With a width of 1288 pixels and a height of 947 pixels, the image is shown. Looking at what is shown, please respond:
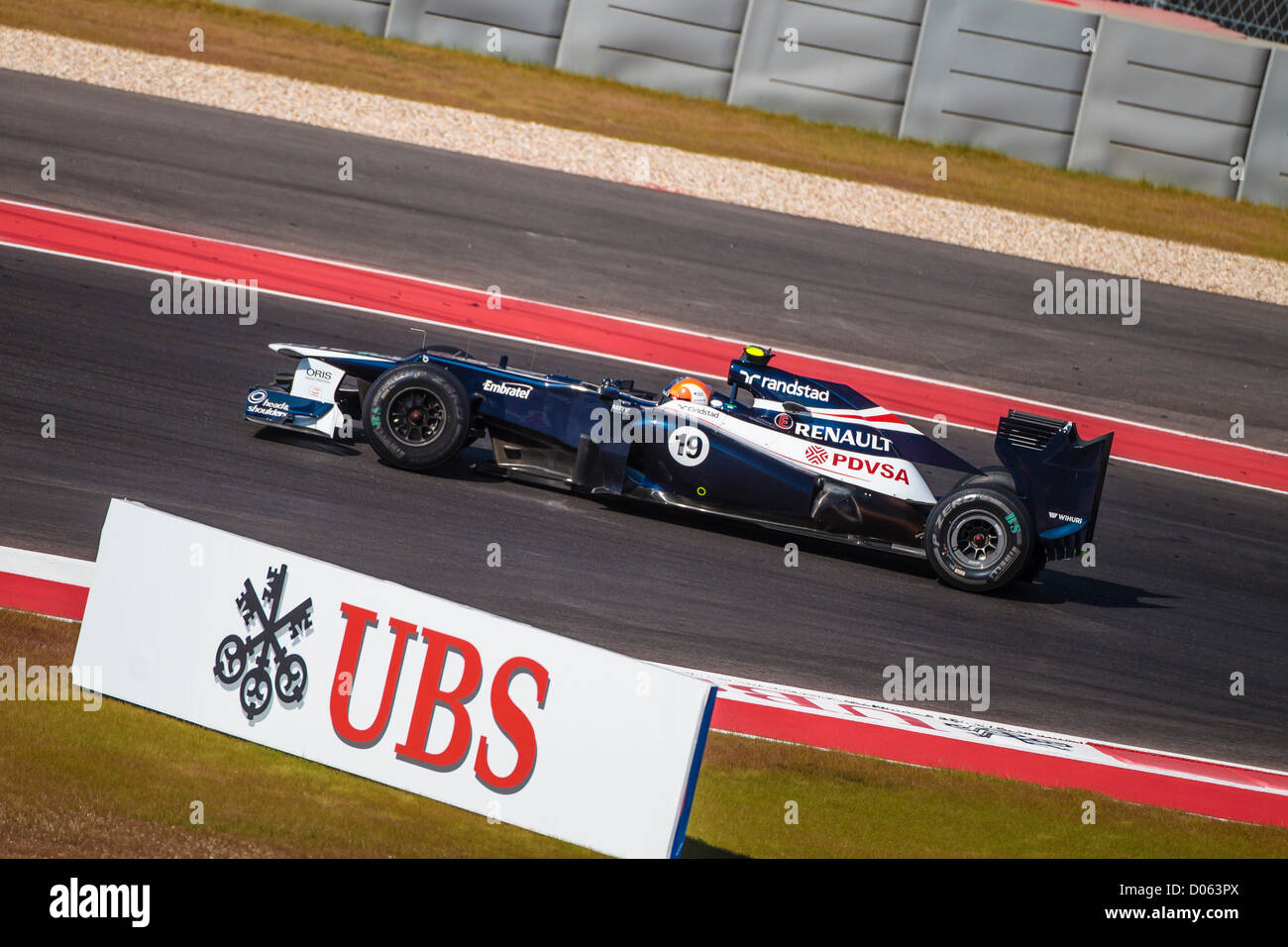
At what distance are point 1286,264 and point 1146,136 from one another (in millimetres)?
3103

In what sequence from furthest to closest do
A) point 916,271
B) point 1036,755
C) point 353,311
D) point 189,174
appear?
point 916,271
point 189,174
point 353,311
point 1036,755

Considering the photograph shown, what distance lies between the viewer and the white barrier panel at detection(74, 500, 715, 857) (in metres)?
5.28

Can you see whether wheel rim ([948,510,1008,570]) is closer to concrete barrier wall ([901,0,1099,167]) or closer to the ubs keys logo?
the ubs keys logo

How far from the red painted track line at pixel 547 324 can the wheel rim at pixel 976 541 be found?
4364 mm

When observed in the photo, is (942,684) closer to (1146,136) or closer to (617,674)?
(617,674)

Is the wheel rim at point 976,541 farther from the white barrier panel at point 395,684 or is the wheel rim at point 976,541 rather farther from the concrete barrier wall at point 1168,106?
the concrete barrier wall at point 1168,106

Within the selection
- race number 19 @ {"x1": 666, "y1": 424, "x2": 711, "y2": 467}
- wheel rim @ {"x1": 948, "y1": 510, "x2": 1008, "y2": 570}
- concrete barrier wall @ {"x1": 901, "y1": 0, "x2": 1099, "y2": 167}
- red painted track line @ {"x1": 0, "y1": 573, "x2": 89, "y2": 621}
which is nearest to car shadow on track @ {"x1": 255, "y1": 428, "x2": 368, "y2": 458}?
race number 19 @ {"x1": 666, "y1": 424, "x2": 711, "y2": 467}

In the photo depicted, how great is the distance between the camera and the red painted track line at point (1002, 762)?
291 inches

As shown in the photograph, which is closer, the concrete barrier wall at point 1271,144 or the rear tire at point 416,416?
the rear tire at point 416,416

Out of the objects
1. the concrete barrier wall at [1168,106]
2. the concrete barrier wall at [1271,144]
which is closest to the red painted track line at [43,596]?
the concrete barrier wall at [1168,106]

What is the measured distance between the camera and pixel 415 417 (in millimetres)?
9617

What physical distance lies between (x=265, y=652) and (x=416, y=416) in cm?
393
